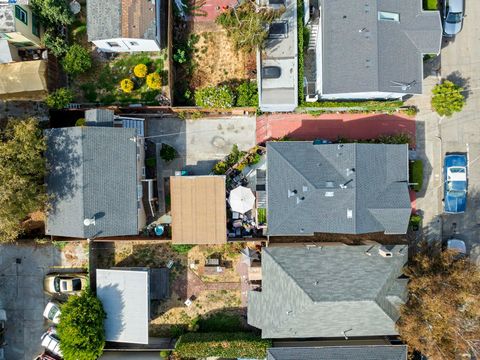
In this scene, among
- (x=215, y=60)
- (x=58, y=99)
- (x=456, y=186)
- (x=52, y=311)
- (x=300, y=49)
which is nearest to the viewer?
(x=58, y=99)

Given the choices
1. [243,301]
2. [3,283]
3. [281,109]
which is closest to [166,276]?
[243,301]

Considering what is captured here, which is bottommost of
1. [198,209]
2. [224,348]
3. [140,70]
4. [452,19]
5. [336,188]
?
[224,348]

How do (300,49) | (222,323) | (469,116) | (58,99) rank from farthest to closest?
(222,323), (469,116), (300,49), (58,99)

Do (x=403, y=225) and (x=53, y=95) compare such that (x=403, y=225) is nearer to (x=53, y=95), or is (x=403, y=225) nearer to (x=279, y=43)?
(x=279, y=43)

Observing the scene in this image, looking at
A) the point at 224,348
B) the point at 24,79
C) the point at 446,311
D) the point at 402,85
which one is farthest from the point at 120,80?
the point at 446,311

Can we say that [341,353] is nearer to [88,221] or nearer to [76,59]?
[88,221]

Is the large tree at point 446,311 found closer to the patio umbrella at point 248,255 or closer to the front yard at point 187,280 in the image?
the patio umbrella at point 248,255

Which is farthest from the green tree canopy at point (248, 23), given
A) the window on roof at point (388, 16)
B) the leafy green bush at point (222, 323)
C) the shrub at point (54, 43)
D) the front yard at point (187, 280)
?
the leafy green bush at point (222, 323)
